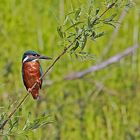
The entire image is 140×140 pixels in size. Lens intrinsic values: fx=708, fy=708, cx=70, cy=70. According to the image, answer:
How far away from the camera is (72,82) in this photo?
5172 mm

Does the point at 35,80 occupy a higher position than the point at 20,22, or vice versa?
the point at 20,22

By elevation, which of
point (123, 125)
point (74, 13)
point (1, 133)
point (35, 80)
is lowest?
point (123, 125)

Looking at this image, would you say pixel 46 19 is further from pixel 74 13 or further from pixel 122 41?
pixel 74 13

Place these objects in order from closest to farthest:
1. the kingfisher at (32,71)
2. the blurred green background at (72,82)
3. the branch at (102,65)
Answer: the kingfisher at (32,71), the blurred green background at (72,82), the branch at (102,65)

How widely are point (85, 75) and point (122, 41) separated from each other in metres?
0.56

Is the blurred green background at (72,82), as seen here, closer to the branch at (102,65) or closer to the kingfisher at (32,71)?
the branch at (102,65)

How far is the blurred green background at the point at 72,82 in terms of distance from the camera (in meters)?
4.88

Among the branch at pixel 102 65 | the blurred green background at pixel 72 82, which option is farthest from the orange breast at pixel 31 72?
the branch at pixel 102 65

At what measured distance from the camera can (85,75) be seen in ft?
17.1

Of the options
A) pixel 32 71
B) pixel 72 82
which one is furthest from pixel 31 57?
pixel 72 82

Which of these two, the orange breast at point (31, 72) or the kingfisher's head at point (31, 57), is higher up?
the kingfisher's head at point (31, 57)

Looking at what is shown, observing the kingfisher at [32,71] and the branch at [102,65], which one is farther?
the branch at [102,65]

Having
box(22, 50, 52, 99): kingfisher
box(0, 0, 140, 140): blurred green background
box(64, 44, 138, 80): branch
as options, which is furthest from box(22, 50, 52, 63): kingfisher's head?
box(64, 44, 138, 80): branch

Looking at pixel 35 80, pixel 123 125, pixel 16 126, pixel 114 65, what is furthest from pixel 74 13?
pixel 114 65
